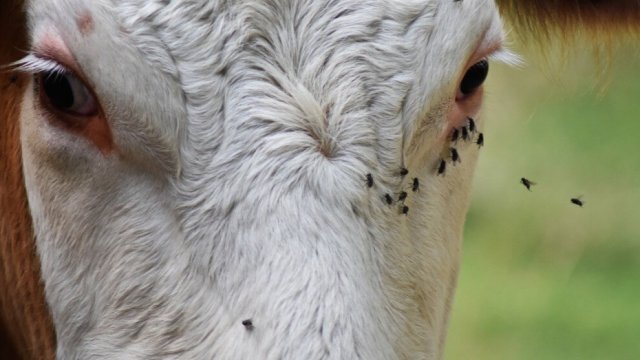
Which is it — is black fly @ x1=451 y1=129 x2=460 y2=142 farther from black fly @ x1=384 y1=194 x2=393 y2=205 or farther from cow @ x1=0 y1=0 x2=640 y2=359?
black fly @ x1=384 y1=194 x2=393 y2=205

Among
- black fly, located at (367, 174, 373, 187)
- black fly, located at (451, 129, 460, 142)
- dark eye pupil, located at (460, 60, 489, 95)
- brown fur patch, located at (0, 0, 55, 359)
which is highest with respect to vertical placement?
dark eye pupil, located at (460, 60, 489, 95)

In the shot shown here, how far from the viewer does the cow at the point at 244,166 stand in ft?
10.7

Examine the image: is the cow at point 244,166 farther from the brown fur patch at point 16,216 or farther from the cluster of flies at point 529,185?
the cluster of flies at point 529,185

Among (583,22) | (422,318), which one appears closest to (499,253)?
(583,22)

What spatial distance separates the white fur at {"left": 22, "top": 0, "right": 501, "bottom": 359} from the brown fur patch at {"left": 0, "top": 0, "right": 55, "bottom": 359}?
1.06 ft

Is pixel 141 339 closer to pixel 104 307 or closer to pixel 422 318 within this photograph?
pixel 104 307

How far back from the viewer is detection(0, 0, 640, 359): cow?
327cm

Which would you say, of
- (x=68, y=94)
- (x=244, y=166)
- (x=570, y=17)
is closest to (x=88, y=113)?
(x=68, y=94)

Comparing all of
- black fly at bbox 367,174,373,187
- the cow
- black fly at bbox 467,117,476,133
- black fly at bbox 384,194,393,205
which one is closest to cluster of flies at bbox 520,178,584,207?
black fly at bbox 467,117,476,133

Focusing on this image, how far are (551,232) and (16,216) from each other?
27.6 ft

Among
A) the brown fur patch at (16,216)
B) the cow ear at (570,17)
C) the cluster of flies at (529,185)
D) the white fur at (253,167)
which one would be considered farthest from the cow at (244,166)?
the cow ear at (570,17)

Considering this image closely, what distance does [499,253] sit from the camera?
11656 millimetres

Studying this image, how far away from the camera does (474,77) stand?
3896 millimetres

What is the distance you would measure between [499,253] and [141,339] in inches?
332
